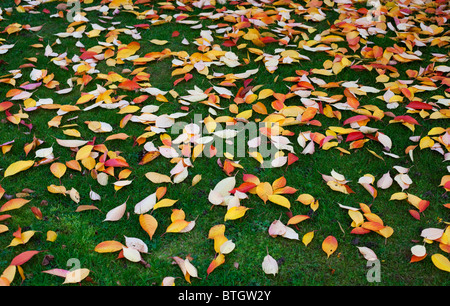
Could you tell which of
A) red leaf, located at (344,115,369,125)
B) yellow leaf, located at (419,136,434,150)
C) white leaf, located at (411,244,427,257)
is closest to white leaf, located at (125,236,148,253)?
white leaf, located at (411,244,427,257)

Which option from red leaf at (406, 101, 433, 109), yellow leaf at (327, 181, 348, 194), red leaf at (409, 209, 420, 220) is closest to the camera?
red leaf at (409, 209, 420, 220)

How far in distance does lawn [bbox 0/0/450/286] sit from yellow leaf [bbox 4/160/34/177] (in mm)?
17

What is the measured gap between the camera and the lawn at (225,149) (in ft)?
6.08

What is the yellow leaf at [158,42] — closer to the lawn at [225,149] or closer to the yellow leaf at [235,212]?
the lawn at [225,149]

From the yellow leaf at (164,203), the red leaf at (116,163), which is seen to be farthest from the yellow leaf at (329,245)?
the red leaf at (116,163)

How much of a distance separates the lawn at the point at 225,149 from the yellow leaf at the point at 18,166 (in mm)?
17

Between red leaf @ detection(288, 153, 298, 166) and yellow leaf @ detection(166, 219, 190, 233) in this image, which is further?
red leaf @ detection(288, 153, 298, 166)

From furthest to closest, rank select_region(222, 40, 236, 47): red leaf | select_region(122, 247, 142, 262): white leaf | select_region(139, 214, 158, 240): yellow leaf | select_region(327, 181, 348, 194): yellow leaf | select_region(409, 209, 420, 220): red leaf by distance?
select_region(222, 40, 236, 47): red leaf < select_region(327, 181, 348, 194): yellow leaf < select_region(409, 209, 420, 220): red leaf < select_region(139, 214, 158, 240): yellow leaf < select_region(122, 247, 142, 262): white leaf

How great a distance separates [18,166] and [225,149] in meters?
1.26

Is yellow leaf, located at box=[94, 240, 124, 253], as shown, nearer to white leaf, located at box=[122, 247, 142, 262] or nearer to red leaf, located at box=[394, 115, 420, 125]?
white leaf, located at box=[122, 247, 142, 262]

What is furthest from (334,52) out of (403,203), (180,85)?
(403,203)

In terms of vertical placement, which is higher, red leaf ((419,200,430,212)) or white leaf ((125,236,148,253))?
white leaf ((125,236,148,253))

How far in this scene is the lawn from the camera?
73.0 inches
